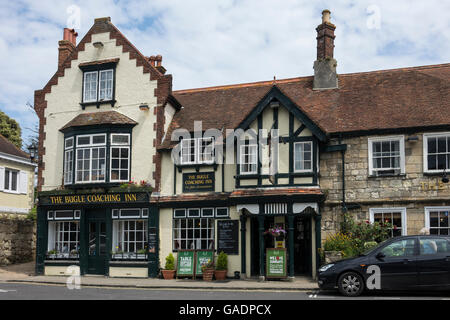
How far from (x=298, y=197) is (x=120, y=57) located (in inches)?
395

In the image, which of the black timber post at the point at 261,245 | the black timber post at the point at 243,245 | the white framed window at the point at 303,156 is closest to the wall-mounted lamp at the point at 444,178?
the white framed window at the point at 303,156

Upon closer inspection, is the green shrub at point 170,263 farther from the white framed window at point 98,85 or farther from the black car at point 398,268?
the black car at point 398,268

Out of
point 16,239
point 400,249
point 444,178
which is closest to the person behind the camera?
point 400,249

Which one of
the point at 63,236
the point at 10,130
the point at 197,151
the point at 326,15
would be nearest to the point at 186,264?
the point at 197,151

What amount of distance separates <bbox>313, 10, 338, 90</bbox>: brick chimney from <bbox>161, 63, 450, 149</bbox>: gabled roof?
356mm

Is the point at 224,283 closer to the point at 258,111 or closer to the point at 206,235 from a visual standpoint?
the point at 206,235

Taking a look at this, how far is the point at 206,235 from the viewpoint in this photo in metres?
20.9

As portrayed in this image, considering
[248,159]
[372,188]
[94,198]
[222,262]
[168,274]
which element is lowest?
[168,274]

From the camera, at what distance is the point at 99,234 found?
22.2 metres

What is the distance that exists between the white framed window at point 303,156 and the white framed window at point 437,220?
445 centimetres

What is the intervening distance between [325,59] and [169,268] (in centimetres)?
1083

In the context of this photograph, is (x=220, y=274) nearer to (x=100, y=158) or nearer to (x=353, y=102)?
(x=100, y=158)

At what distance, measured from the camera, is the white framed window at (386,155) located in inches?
752
